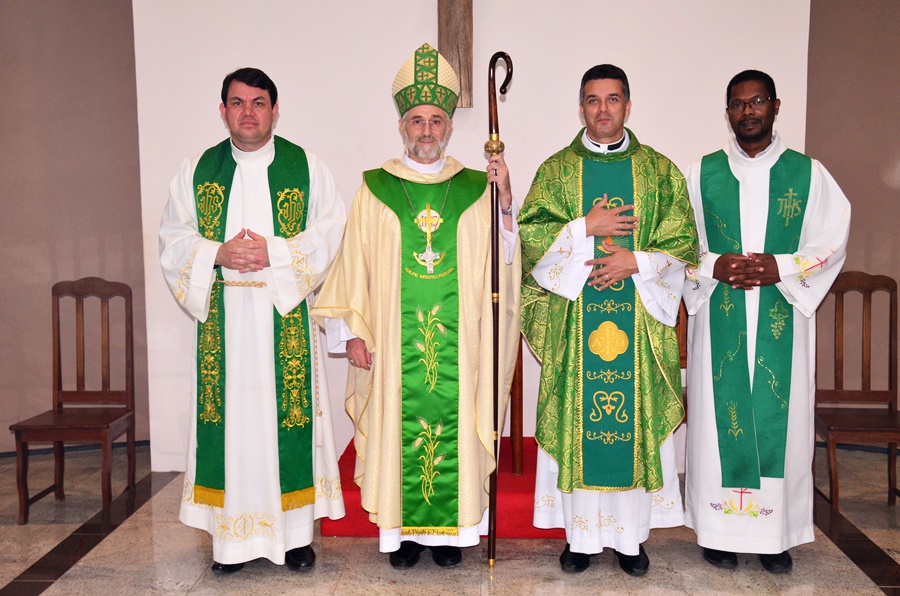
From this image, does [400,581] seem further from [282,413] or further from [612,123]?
[612,123]

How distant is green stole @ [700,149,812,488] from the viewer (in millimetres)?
3523

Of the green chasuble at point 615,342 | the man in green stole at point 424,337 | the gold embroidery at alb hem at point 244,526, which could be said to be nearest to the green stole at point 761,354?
the green chasuble at point 615,342

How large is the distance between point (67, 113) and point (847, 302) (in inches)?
230

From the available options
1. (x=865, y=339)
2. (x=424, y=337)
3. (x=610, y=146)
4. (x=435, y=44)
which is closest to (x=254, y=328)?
(x=424, y=337)

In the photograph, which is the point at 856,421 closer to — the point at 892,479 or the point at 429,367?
the point at 892,479

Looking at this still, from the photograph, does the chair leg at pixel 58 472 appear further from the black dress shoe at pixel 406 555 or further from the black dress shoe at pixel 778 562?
the black dress shoe at pixel 778 562

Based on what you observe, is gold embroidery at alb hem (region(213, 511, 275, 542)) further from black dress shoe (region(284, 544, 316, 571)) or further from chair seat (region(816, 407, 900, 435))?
chair seat (region(816, 407, 900, 435))

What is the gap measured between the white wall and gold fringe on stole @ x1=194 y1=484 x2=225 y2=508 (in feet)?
5.44

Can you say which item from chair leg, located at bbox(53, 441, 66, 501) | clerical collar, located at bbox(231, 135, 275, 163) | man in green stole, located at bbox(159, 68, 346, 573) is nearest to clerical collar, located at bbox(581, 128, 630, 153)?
man in green stole, located at bbox(159, 68, 346, 573)

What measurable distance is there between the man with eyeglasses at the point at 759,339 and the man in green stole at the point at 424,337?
978 millimetres

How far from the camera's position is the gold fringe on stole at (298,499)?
349 cm

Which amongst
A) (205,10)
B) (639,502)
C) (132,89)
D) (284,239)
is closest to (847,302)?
(639,502)

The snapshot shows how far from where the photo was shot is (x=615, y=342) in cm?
343

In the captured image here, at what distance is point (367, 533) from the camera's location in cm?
394
